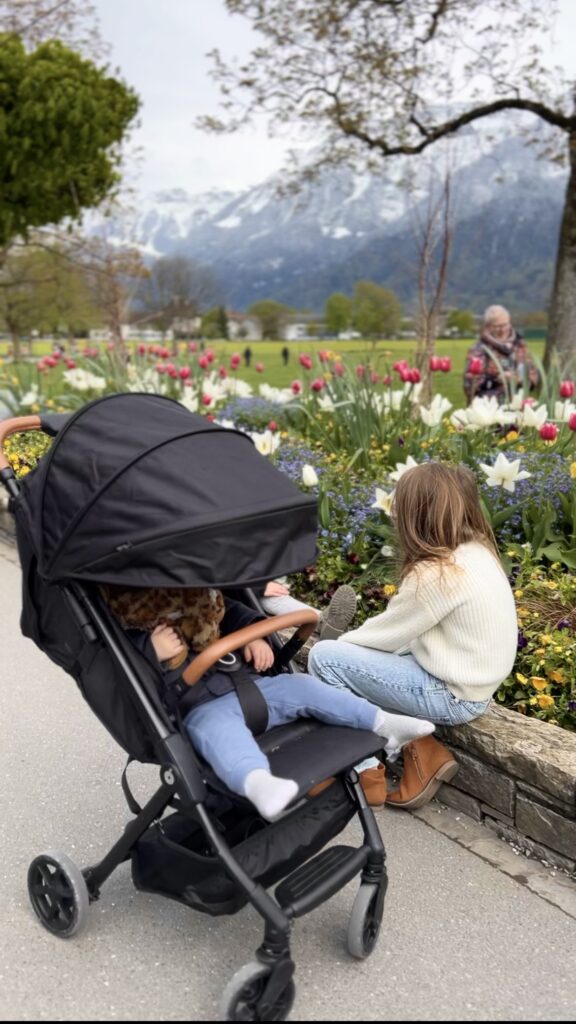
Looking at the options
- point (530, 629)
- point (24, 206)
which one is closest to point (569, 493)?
point (530, 629)

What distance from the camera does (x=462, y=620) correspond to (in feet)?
8.95

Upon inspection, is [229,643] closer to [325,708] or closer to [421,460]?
[325,708]

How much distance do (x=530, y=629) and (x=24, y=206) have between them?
42.4 feet

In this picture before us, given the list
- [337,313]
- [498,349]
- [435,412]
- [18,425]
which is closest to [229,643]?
[18,425]

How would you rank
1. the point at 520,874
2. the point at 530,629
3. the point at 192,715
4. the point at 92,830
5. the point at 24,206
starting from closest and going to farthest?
1. the point at 192,715
2. the point at 520,874
3. the point at 92,830
4. the point at 530,629
5. the point at 24,206

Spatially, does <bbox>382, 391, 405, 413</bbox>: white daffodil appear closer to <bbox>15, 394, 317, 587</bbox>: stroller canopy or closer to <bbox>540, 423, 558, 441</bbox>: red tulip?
<bbox>540, 423, 558, 441</bbox>: red tulip

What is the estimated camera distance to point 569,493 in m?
4.02

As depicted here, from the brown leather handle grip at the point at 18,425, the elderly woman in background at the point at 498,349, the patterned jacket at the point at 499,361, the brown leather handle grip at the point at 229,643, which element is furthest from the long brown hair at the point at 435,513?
the elderly woman in background at the point at 498,349

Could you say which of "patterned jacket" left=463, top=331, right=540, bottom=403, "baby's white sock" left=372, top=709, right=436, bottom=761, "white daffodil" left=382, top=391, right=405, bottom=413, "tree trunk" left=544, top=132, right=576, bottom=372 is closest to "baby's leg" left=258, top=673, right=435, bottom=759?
"baby's white sock" left=372, top=709, right=436, bottom=761

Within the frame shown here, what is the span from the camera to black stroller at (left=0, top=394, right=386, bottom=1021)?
6.66 ft

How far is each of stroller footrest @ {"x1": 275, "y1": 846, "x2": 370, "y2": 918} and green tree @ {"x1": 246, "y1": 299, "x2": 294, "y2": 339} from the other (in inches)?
3977

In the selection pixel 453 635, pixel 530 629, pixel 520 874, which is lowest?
pixel 520 874

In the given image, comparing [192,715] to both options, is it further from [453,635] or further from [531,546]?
[531,546]

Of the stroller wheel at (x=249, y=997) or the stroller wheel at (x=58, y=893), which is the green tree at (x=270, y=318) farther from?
the stroller wheel at (x=249, y=997)
